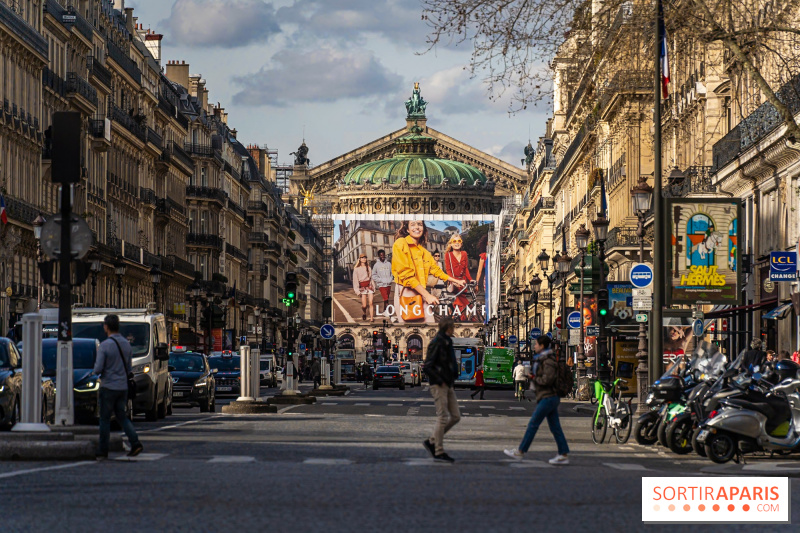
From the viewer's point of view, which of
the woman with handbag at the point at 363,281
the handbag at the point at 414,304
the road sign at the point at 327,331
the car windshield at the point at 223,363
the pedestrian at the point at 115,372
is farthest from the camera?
the handbag at the point at 414,304

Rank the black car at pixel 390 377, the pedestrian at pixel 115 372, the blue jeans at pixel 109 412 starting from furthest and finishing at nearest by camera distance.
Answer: the black car at pixel 390 377 → the pedestrian at pixel 115 372 → the blue jeans at pixel 109 412

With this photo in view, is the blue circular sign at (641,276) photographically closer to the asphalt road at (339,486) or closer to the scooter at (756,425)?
the asphalt road at (339,486)

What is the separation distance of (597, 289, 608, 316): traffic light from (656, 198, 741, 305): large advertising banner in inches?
375

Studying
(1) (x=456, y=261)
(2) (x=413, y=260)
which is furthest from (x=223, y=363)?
(1) (x=456, y=261)

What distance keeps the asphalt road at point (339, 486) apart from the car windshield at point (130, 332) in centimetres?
688

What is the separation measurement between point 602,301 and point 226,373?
19857 mm

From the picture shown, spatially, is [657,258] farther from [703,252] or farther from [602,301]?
[602,301]

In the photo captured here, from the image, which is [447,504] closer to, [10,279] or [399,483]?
[399,483]

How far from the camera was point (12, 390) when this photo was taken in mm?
25406

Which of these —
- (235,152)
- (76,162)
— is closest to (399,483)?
(76,162)

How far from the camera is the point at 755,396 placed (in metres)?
20.4

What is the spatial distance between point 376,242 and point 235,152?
A: 69898 millimetres

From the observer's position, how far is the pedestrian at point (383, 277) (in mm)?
191625

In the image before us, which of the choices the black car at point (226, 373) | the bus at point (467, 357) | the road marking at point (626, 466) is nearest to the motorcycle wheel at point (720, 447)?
the road marking at point (626, 466)
